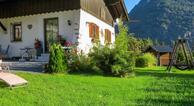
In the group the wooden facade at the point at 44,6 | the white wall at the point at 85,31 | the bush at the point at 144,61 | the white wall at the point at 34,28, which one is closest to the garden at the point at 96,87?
the white wall at the point at 85,31

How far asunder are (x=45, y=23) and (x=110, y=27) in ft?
28.3

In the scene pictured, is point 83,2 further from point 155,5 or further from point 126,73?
point 155,5

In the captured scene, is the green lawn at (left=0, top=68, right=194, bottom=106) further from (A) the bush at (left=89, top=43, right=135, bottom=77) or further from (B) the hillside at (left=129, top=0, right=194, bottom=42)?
(B) the hillside at (left=129, top=0, right=194, bottom=42)

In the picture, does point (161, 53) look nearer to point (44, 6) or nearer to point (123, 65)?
point (44, 6)

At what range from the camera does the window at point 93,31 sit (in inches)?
847

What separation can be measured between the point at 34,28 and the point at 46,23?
2.78 feet

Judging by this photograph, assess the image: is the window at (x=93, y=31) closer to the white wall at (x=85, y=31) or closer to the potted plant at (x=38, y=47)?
the white wall at (x=85, y=31)

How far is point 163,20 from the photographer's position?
89.4 m

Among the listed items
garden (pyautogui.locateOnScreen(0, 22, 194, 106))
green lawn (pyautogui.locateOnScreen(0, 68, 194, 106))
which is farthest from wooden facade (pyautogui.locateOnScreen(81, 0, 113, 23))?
green lawn (pyautogui.locateOnScreen(0, 68, 194, 106))

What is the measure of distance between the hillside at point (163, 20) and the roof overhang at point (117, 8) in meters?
48.8

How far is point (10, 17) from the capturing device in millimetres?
21812

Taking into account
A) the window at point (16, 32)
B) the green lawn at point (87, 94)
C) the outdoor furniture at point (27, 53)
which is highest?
the window at point (16, 32)

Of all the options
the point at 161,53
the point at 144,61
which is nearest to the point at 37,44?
the point at 144,61

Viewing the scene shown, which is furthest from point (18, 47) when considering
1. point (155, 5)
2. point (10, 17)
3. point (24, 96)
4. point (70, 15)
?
point (155, 5)
